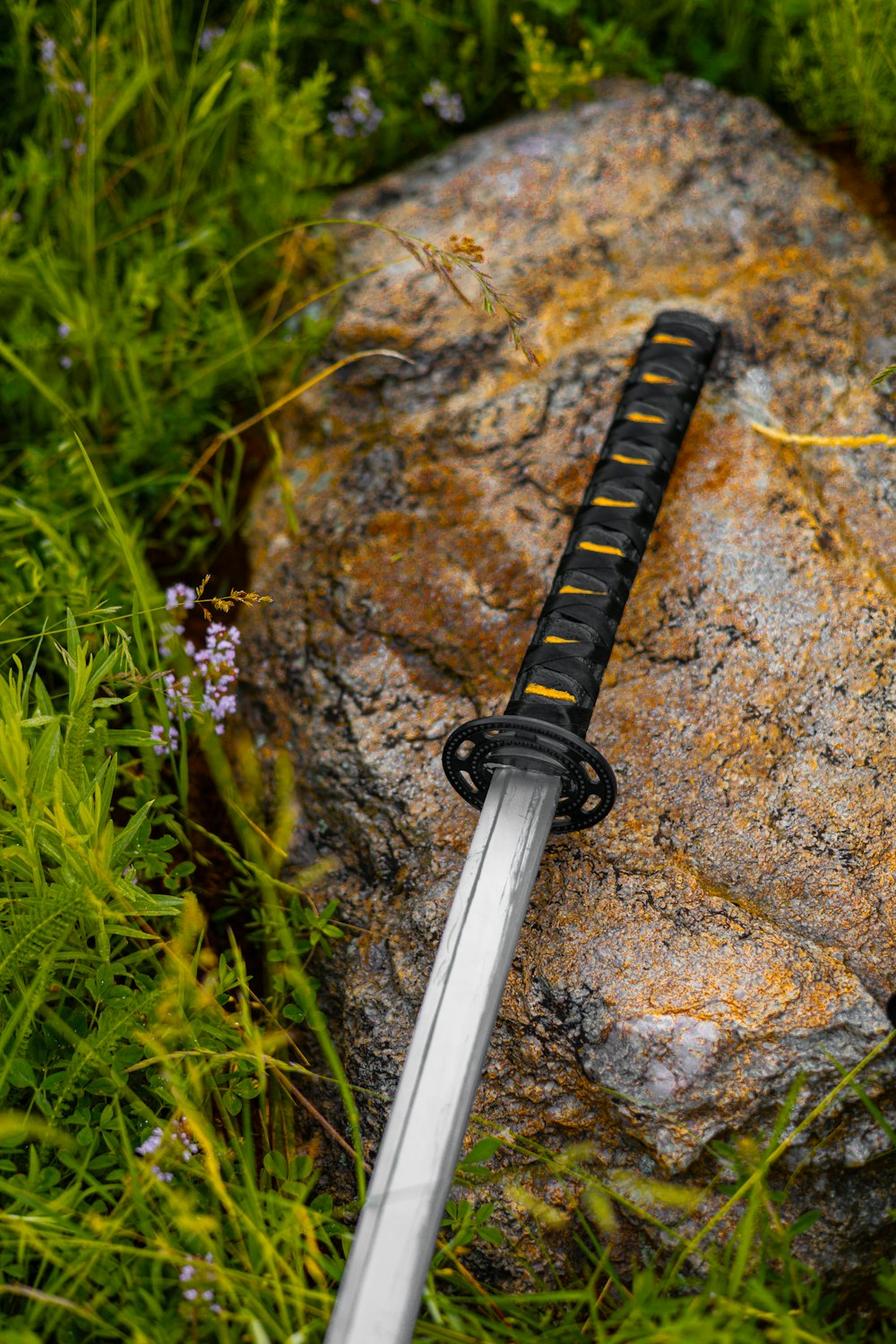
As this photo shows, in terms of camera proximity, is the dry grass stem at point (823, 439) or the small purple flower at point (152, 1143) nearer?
the small purple flower at point (152, 1143)

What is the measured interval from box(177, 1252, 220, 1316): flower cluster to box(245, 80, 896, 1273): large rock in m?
0.43

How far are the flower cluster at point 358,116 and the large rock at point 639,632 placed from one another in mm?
220

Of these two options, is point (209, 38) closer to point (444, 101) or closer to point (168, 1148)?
point (444, 101)

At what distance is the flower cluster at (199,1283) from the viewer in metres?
1.57

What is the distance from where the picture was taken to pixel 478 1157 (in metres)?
1.69

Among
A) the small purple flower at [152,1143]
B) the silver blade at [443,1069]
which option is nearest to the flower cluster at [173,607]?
the silver blade at [443,1069]

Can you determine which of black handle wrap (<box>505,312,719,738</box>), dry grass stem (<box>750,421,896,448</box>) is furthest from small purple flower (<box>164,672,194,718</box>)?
dry grass stem (<box>750,421,896,448</box>)

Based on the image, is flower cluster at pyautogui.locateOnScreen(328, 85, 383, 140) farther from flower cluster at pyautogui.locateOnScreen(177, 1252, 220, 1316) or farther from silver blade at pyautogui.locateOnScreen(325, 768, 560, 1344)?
flower cluster at pyautogui.locateOnScreen(177, 1252, 220, 1316)

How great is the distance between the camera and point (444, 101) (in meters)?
3.07

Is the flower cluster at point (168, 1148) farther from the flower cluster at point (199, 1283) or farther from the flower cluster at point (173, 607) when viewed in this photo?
the flower cluster at point (173, 607)

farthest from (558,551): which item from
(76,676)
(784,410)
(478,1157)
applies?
(478,1157)

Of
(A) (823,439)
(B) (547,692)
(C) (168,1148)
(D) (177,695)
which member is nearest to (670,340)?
(A) (823,439)

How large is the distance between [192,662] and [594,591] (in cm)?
102

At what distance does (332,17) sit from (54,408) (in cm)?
164
